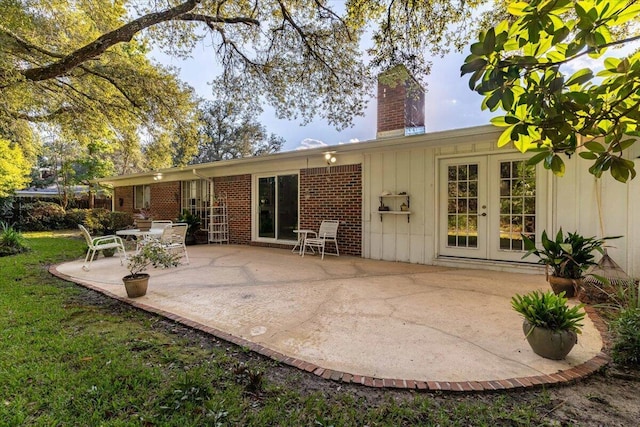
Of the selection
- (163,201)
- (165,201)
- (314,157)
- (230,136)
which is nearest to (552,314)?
(314,157)

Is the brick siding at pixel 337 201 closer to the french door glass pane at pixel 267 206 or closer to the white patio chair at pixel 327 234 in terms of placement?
Answer: the white patio chair at pixel 327 234

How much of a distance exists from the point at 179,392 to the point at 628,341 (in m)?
3.20

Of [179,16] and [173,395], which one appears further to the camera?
[179,16]

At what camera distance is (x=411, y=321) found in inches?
125

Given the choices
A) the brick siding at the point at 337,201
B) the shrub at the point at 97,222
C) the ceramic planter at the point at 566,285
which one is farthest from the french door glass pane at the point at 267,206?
the shrub at the point at 97,222

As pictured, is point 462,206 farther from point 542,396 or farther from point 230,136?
point 230,136

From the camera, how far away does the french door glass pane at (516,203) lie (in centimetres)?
538

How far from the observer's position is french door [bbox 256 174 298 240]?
8414mm

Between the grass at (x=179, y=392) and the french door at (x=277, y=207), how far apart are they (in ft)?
18.4

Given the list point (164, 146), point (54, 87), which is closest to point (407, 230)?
point (164, 146)

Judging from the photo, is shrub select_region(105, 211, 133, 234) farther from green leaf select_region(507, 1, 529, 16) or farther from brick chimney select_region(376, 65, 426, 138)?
green leaf select_region(507, 1, 529, 16)

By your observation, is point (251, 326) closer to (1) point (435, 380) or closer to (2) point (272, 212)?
(1) point (435, 380)

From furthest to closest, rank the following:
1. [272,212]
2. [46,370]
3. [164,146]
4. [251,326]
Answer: [272,212] < [164,146] < [251,326] < [46,370]

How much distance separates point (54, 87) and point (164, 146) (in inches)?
90.3
